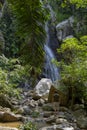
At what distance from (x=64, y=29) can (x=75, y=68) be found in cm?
1222

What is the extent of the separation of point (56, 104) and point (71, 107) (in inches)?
30.9

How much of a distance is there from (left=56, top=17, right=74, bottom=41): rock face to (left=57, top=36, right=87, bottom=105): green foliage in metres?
10.5

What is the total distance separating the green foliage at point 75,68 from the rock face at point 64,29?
1048 cm

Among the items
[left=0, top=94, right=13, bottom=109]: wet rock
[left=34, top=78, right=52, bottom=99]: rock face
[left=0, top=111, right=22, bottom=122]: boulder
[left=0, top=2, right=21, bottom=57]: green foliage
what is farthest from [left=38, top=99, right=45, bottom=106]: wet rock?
[left=0, top=2, right=21, bottom=57]: green foliage

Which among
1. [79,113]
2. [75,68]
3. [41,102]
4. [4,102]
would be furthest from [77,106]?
[4,102]

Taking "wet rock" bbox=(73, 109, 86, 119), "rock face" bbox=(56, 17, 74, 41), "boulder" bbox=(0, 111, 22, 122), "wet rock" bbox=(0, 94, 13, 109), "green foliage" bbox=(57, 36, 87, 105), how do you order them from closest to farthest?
"boulder" bbox=(0, 111, 22, 122) < "wet rock" bbox=(73, 109, 86, 119) < "wet rock" bbox=(0, 94, 13, 109) < "green foliage" bbox=(57, 36, 87, 105) < "rock face" bbox=(56, 17, 74, 41)

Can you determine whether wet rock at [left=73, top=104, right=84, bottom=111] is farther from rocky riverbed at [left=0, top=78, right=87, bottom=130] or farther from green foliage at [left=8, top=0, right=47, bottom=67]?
green foliage at [left=8, top=0, right=47, bottom=67]

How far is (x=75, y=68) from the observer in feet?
42.0

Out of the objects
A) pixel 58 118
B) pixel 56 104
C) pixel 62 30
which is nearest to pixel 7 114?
pixel 58 118

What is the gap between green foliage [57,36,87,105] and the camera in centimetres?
1245

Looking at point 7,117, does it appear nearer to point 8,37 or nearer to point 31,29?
point 31,29

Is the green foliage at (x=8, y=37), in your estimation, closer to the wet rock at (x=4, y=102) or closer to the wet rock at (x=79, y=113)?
the wet rock at (x=4, y=102)

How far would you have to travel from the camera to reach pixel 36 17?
216cm

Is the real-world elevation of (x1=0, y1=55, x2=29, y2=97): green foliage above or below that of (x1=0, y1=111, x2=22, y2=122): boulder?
above
